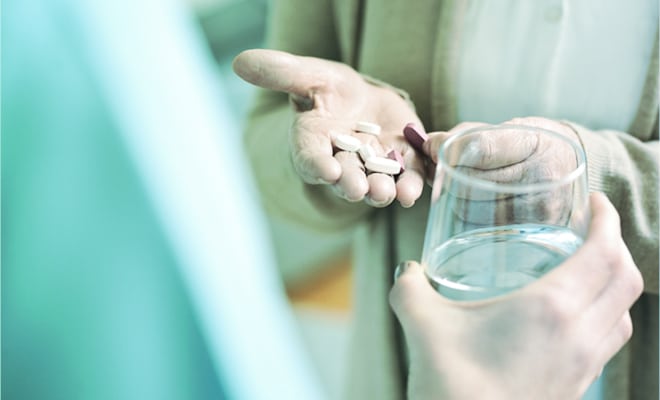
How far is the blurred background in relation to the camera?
92 centimetres

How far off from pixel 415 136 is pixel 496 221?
0.43 ft

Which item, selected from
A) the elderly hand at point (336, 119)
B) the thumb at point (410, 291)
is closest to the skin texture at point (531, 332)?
the thumb at point (410, 291)

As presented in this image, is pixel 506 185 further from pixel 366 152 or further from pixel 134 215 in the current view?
pixel 134 215

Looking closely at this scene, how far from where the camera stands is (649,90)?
55 cm

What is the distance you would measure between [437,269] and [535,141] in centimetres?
10

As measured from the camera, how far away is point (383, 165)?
1.47 ft

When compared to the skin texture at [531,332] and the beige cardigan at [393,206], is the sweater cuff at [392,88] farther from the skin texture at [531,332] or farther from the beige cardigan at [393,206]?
the skin texture at [531,332]

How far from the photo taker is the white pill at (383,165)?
446mm

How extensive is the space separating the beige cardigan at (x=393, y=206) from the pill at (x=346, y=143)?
148 mm

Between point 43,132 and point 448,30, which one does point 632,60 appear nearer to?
point 448,30

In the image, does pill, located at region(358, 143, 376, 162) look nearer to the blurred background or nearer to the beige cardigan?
the beige cardigan

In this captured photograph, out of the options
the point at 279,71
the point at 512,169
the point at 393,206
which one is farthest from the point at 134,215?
the point at 512,169

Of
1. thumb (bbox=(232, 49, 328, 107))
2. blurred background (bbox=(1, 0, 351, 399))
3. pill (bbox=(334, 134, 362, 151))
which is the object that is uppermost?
thumb (bbox=(232, 49, 328, 107))

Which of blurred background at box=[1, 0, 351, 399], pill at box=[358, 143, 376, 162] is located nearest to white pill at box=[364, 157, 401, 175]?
pill at box=[358, 143, 376, 162]
